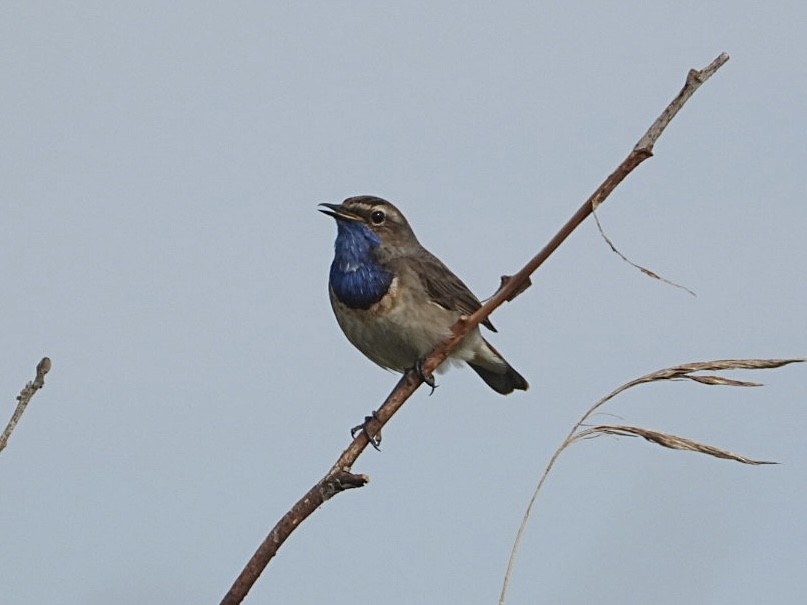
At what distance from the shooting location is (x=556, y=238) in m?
2.82

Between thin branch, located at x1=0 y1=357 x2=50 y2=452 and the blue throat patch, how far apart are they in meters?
4.15

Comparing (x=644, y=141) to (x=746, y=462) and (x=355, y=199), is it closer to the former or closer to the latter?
(x=746, y=462)

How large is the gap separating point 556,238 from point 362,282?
429 centimetres

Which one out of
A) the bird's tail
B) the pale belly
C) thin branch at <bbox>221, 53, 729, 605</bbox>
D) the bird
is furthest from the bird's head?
thin branch at <bbox>221, 53, 729, 605</bbox>

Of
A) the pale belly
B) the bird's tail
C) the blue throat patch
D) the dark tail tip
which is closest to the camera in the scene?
the pale belly

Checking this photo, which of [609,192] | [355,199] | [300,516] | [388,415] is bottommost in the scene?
[300,516]

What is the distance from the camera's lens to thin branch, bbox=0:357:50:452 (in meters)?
2.48

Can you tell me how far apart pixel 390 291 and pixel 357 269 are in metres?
0.25

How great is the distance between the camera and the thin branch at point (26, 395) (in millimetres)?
2477

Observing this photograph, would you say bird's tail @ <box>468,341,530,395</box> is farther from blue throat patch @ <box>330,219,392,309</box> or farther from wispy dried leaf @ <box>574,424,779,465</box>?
wispy dried leaf @ <box>574,424,779,465</box>

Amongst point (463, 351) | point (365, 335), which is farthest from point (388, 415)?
point (463, 351)

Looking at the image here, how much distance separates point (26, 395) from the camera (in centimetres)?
271

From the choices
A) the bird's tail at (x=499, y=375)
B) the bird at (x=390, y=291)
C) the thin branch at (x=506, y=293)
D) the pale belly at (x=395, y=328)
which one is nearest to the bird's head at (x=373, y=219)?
the bird at (x=390, y=291)

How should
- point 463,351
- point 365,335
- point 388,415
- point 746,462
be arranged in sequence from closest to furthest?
point 746,462 → point 388,415 → point 365,335 → point 463,351
